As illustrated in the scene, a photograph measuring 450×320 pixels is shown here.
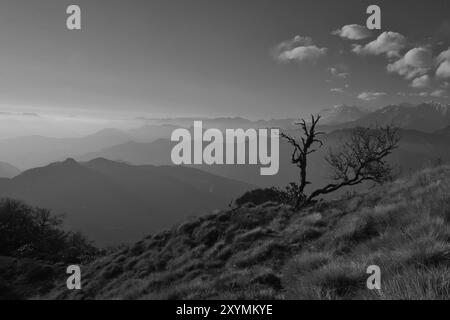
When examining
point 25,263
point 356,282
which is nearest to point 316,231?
point 356,282

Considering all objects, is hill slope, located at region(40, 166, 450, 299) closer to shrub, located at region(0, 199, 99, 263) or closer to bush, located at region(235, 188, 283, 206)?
shrub, located at region(0, 199, 99, 263)

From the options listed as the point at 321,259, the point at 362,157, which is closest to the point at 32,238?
the point at 362,157

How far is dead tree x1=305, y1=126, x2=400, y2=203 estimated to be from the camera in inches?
1002

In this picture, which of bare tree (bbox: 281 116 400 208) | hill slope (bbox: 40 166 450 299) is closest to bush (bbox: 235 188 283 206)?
bare tree (bbox: 281 116 400 208)

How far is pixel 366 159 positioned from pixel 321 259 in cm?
2157

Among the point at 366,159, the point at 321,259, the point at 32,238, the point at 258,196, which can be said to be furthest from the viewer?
the point at 32,238

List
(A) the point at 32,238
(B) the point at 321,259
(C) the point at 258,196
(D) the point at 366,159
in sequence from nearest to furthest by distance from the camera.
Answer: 1. (B) the point at 321,259
2. (D) the point at 366,159
3. (C) the point at 258,196
4. (A) the point at 32,238

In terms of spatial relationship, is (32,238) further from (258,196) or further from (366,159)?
(366,159)

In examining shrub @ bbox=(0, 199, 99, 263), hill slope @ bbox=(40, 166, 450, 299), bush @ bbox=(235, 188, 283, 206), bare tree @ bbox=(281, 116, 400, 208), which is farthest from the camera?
bush @ bbox=(235, 188, 283, 206)

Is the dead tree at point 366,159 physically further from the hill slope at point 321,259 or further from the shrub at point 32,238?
the shrub at point 32,238

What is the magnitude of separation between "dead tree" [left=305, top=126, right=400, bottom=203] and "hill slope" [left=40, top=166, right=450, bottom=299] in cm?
946

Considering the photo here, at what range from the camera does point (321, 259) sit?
24.4 feet
